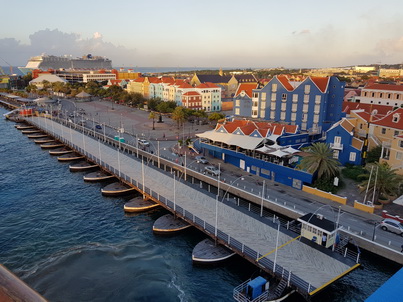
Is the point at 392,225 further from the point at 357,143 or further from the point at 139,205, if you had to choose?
the point at 139,205

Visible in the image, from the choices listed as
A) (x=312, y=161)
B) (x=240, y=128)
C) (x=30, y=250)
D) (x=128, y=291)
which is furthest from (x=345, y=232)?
(x=30, y=250)

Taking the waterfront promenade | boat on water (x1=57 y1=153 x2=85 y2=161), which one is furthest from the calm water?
boat on water (x1=57 y1=153 x2=85 y2=161)

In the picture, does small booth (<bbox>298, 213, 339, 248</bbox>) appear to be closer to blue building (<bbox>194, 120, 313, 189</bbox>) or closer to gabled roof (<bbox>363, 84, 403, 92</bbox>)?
blue building (<bbox>194, 120, 313, 189</bbox>)

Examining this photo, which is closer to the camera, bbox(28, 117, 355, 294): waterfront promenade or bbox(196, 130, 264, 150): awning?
bbox(28, 117, 355, 294): waterfront promenade

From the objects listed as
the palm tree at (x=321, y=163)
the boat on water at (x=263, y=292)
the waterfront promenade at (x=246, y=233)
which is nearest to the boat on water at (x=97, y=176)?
the waterfront promenade at (x=246, y=233)

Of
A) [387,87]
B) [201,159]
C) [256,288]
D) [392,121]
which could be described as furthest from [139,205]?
[387,87]

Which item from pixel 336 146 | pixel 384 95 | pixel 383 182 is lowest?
pixel 383 182

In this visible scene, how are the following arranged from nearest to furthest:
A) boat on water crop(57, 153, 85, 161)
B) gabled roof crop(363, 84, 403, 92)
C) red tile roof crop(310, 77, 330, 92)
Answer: red tile roof crop(310, 77, 330, 92) < boat on water crop(57, 153, 85, 161) < gabled roof crop(363, 84, 403, 92)
